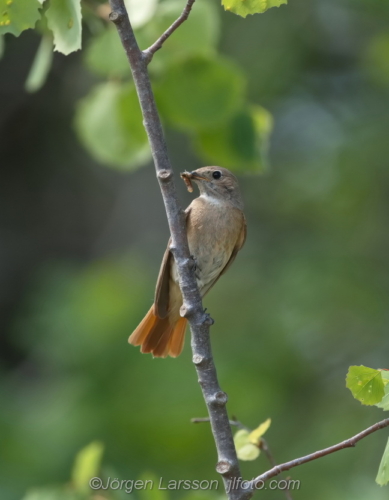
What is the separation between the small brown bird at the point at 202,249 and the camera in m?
4.48

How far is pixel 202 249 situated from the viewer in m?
4.57

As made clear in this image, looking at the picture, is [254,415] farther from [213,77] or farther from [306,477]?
[213,77]

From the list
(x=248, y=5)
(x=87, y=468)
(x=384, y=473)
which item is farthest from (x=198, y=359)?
(x=248, y=5)

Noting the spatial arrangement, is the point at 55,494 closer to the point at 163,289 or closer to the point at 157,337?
the point at 163,289

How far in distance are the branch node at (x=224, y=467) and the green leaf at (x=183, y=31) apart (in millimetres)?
2046

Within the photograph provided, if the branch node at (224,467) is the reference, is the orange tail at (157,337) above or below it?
above

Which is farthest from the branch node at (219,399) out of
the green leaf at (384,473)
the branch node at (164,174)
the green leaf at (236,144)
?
the green leaf at (236,144)

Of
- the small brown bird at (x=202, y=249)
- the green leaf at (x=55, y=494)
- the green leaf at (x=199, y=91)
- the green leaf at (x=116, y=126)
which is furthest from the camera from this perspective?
the small brown bird at (x=202, y=249)

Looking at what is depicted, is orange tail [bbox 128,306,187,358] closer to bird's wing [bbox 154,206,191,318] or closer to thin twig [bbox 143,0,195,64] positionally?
bird's wing [bbox 154,206,191,318]

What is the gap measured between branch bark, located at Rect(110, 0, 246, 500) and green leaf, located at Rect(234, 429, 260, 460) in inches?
13.4

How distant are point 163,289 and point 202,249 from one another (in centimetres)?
56

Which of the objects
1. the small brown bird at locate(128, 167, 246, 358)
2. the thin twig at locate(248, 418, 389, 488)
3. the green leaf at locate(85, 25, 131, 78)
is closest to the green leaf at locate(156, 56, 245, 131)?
the green leaf at locate(85, 25, 131, 78)

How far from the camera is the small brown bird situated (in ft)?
14.7

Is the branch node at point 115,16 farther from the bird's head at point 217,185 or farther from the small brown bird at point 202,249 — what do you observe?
the bird's head at point 217,185
